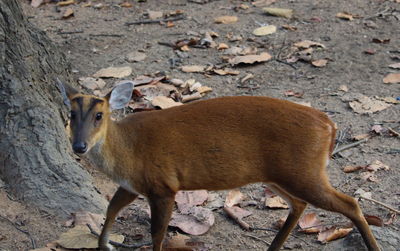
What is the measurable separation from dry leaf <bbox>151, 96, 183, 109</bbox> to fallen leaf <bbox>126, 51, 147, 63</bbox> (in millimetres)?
1236

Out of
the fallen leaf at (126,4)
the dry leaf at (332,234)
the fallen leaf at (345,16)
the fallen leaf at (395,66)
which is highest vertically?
the fallen leaf at (345,16)

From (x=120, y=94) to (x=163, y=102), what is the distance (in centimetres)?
205

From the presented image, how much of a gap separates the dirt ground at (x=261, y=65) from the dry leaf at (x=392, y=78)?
0.07m

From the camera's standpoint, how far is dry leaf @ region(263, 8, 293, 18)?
9352mm

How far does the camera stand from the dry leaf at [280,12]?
9.35 m

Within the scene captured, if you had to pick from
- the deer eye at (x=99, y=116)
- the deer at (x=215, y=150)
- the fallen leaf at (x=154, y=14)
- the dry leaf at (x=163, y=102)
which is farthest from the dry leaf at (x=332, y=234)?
the fallen leaf at (x=154, y=14)

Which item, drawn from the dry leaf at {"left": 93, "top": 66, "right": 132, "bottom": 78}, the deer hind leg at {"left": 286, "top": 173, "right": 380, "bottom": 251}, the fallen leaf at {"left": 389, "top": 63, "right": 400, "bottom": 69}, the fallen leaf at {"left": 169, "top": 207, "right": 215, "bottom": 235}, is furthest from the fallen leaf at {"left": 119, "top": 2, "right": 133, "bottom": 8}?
→ the deer hind leg at {"left": 286, "top": 173, "right": 380, "bottom": 251}

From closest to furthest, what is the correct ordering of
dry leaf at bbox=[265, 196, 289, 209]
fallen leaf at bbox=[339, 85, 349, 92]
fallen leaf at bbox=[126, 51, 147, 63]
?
1. dry leaf at bbox=[265, 196, 289, 209]
2. fallen leaf at bbox=[339, 85, 349, 92]
3. fallen leaf at bbox=[126, 51, 147, 63]

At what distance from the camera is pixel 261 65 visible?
8.02 m

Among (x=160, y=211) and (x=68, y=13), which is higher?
(x=160, y=211)

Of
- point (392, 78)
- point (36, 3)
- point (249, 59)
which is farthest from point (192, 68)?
point (36, 3)

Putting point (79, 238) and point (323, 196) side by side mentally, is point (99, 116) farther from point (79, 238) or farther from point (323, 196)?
point (323, 196)

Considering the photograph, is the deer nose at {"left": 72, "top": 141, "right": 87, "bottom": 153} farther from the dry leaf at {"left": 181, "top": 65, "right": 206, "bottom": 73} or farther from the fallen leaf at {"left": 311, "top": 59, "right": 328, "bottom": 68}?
the fallen leaf at {"left": 311, "top": 59, "right": 328, "bottom": 68}

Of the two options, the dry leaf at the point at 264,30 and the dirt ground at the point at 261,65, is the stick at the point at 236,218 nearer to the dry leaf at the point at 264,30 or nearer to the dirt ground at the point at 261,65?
the dirt ground at the point at 261,65
